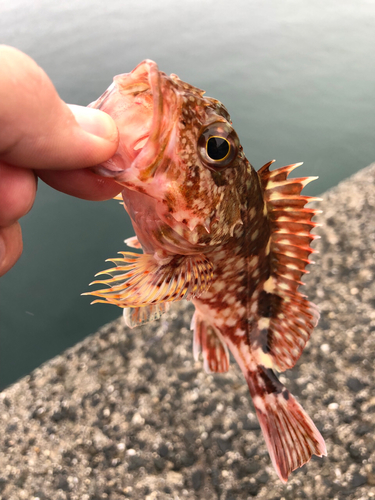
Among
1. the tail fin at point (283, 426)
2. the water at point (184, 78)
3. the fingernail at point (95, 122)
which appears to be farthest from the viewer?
the water at point (184, 78)

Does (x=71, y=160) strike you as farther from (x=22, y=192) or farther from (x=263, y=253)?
(x=263, y=253)

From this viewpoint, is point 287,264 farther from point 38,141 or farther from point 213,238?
point 38,141

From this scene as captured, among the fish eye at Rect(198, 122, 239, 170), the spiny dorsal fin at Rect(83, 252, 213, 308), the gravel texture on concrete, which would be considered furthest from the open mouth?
the gravel texture on concrete

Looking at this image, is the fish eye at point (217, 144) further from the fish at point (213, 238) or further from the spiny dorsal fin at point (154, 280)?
the spiny dorsal fin at point (154, 280)

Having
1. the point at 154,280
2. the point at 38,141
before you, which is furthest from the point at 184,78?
the point at 38,141

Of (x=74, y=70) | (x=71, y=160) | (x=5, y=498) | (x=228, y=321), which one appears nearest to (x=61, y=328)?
(x=5, y=498)

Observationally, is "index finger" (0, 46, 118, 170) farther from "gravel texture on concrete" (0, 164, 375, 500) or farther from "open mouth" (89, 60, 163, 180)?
"gravel texture on concrete" (0, 164, 375, 500)

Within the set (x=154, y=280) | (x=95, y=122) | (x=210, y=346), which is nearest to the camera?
(x=95, y=122)

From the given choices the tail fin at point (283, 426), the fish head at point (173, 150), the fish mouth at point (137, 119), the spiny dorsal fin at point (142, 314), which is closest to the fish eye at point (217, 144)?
the fish head at point (173, 150)
